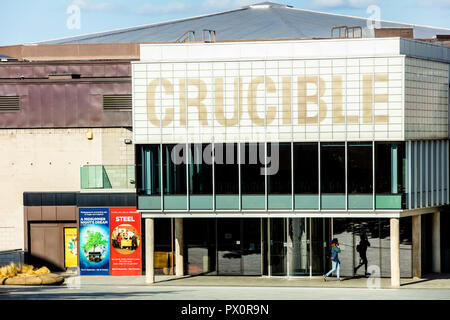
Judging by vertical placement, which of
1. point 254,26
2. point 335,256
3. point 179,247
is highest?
point 254,26

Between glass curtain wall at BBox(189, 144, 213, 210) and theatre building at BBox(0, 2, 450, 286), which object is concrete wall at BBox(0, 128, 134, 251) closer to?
theatre building at BBox(0, 2, 450, 286)

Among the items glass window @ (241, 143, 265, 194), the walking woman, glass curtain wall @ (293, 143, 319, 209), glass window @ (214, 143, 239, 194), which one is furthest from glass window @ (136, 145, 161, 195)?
the walking woman

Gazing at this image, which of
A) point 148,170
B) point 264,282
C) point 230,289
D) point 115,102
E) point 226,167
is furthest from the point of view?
point 115,102

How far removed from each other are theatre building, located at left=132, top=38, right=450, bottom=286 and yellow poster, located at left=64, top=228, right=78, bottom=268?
231 inches

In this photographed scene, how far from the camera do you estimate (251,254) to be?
33.2 metres

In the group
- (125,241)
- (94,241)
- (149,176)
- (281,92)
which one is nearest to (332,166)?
(281,92)

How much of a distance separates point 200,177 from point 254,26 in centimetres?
2170

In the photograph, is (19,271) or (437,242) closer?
(19,271)

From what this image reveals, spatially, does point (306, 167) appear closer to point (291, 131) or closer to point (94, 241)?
point (291, 131)

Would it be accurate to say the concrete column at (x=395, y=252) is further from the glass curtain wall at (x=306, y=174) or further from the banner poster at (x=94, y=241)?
the banner poster at (x=94, y=241)

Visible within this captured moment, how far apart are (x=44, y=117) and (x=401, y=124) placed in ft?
58.6

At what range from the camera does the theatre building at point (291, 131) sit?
97.2ft

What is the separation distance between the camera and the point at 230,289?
1145 inches
